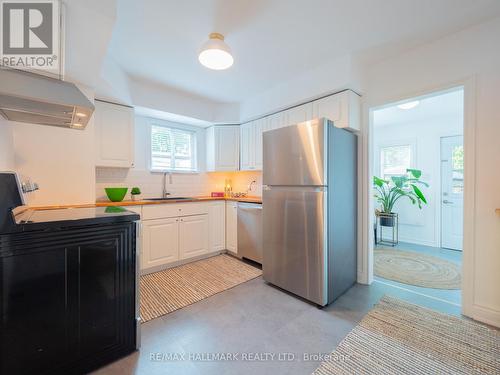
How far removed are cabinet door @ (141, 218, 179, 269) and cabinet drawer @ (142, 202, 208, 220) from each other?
70 millimetres

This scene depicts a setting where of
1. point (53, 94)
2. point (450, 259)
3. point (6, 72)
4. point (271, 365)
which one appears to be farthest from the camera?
point (450, 259)

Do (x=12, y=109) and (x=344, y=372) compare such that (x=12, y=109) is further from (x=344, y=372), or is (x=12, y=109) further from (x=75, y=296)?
(x=344, y=372)

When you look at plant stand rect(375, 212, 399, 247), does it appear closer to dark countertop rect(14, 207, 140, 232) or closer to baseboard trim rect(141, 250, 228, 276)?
baseboard trim rect(141, 250, 228, 276)

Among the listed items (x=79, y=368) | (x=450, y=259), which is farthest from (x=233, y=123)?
(x=450, y=259)

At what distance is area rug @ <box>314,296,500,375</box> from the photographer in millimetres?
1394

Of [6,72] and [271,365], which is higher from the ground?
[6,72]

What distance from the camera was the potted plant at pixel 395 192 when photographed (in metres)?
4.05

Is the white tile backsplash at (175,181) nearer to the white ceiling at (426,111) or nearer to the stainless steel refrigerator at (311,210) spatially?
the stainless steel refrigerator at (311,210)

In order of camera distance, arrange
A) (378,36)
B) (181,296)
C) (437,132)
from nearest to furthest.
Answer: (378,36)
(181,296)
(437,132)

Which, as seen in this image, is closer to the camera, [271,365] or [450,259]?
[271,365]

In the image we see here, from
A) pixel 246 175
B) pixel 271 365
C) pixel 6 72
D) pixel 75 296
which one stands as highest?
pixel 6 72

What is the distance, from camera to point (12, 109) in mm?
1359

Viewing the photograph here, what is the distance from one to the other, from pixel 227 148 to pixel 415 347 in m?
3.37

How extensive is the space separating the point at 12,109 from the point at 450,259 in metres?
5.32
